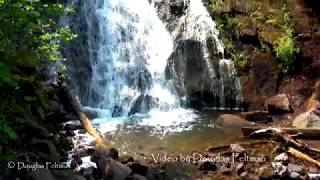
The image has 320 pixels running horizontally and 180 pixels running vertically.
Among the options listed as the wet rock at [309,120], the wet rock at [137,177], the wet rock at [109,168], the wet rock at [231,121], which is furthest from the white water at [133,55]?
the wet rock at [109,168]

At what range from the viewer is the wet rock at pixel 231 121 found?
12164 millimetres

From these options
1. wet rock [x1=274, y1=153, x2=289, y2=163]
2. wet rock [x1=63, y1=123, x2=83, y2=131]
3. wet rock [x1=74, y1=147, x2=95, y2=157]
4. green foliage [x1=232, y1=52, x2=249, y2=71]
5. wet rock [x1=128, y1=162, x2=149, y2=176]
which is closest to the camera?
wet rock [x1=74, y1=147, x2=95, y2=157]

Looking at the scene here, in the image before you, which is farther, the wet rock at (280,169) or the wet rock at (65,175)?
the wet rock at (280,169)

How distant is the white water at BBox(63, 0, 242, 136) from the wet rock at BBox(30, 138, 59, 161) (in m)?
5.72

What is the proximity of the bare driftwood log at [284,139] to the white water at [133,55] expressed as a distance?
96.3 inches

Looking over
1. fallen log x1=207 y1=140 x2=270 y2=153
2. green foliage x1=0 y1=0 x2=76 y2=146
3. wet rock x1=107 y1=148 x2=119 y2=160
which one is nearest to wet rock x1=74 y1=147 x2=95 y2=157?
wet rock x1=107 y1=148 x2=119 y2=160

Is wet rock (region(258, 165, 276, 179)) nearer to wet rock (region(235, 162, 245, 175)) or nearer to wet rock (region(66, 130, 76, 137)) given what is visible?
wet rock (region(235, 162, 245, 175))

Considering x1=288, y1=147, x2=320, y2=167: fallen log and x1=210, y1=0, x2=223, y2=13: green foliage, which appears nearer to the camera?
x1=288, y1=147, x2=320, y2=167: fallen log

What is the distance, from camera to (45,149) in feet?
22.9

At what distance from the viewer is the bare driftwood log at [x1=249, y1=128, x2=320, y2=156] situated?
981 cm

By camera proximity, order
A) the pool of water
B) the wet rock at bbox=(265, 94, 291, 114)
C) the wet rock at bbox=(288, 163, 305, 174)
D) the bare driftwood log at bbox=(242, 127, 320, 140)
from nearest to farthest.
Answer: the wet rock at bbox=(288, 163, 305, 174) < the pool of water < the bare driftwood log at bbox=(242, 127, 320, 140) < the wet rock at bbox=(265, 94, 291, 114)

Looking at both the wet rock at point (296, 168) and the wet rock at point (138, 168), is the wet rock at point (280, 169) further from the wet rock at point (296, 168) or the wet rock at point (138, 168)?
the wet rock at point (138, 168)

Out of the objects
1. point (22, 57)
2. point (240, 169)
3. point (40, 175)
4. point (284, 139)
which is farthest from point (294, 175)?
point (22, 57)

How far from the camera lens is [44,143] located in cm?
700
